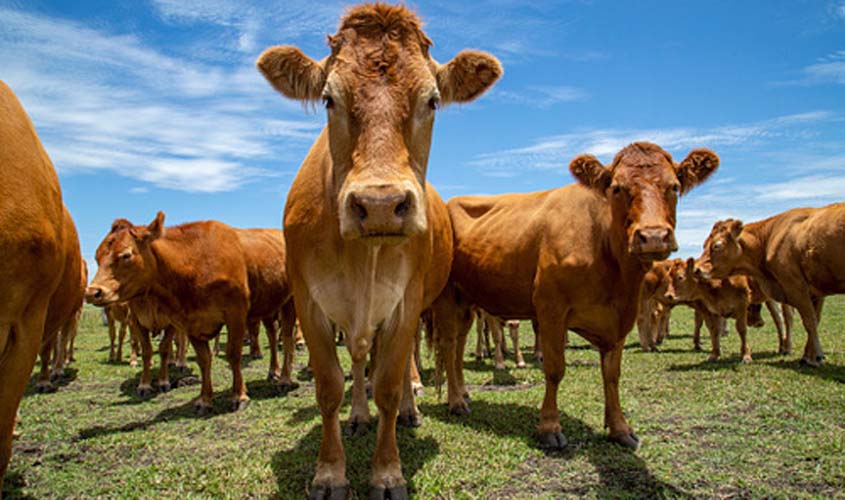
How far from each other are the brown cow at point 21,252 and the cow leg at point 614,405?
4.54 meters

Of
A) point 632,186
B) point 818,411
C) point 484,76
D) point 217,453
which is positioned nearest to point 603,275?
point 632,186

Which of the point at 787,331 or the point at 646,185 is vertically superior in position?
the point at 646,185

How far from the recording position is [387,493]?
12.6ft

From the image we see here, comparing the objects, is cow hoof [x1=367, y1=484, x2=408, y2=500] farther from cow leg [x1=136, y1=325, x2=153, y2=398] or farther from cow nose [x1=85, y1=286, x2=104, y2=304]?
cow leg [x1=136, y1=325, x2=153, y2=398]

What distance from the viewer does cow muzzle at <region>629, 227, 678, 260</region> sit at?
4.21 meters

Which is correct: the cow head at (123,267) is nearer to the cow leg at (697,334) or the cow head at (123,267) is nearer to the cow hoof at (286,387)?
the cow hoof at (286,387)

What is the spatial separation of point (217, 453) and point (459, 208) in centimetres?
449

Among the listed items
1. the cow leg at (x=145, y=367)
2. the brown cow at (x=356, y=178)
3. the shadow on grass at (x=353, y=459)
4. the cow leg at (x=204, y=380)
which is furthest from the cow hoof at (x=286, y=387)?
the brown cow at (x=356, y=178)

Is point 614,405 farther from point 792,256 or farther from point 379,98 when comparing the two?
→ point 792,256

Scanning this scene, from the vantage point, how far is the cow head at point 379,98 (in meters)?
2.88

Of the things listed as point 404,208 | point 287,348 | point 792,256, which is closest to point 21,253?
point 404,208

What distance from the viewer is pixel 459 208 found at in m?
7.87

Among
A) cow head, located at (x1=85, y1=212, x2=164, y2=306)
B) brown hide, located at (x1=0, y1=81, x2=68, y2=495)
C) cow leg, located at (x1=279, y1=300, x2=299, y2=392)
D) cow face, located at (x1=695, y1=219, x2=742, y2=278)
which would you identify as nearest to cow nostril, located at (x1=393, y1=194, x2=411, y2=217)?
brown hide, located at (x1=0, y1=81, x2=68, y2=495)

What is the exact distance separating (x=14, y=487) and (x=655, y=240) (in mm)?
5328
